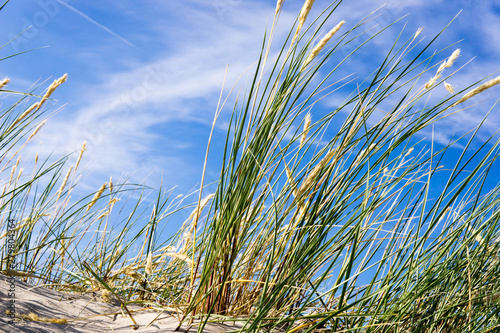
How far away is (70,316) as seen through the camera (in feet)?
4.99

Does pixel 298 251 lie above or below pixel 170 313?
above

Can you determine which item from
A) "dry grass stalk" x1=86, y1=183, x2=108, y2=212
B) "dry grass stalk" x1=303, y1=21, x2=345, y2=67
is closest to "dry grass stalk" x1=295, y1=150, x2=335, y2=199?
"dry grass stalk" x1=303, y1=21, x2=345, y2=67

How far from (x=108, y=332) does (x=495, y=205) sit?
58.3 inches

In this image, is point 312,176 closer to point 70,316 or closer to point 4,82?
point 70,316

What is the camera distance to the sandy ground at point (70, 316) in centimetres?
130

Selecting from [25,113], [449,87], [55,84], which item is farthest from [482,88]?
[25,113]

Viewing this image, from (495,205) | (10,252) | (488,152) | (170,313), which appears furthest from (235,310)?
(10,252)

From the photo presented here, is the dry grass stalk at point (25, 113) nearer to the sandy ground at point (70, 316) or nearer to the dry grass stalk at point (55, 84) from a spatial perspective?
the dry grass stalk at point (55, 84)

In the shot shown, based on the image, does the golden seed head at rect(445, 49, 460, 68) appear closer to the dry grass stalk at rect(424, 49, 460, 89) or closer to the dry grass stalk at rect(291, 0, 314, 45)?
the dry grass stalk at rect(424, 49, 460, 89)

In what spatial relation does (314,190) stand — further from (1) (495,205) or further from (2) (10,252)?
(2) (10,252)

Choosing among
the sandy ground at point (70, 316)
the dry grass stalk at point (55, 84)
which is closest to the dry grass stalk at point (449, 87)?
the sandy ground at point (70, 316)

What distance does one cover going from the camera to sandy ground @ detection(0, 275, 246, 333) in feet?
4.27

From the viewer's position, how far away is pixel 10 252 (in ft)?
7.27

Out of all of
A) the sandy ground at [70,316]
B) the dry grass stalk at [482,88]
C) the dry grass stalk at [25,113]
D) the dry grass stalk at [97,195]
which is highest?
the dry grass stalk at [25,113]
